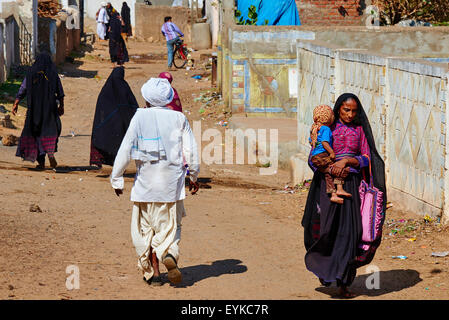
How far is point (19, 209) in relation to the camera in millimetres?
8523

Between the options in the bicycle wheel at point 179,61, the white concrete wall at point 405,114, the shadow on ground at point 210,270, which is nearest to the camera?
the shadow on ground at point 210,270

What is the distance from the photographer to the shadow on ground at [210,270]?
6.50 meters

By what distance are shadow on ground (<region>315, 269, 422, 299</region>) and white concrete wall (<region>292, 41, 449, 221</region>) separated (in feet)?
3.63

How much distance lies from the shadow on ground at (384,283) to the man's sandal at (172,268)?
1062mm

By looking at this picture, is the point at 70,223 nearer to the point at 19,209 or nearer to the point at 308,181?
the point at 19,209

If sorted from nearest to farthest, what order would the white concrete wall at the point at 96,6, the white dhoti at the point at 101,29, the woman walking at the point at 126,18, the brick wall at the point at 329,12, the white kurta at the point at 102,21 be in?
1. the brick wall at the point at 329,12
2. the white kurta at the point at 102,21
3. the white dhoti at the point at 101,29
4. the woman walking at the point at 126,18
5. the white concrete wall at the point at 96,6

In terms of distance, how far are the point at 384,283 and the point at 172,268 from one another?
1.67 m

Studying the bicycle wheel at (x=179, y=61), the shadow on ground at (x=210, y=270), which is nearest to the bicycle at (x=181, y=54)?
the bicycle wheel at (x=179, y=61)

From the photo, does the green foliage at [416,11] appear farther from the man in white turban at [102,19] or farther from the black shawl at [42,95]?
the black shawl at [42,95]


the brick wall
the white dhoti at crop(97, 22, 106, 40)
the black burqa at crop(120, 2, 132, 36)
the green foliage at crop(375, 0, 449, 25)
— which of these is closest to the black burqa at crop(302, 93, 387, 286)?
the brick wall

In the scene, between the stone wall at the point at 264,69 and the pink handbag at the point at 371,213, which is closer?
the pink handbag at the point at 371,213

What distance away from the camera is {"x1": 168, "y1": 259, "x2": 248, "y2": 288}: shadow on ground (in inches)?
256

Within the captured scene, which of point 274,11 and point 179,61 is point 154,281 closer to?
point 274,11

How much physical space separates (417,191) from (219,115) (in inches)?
350
